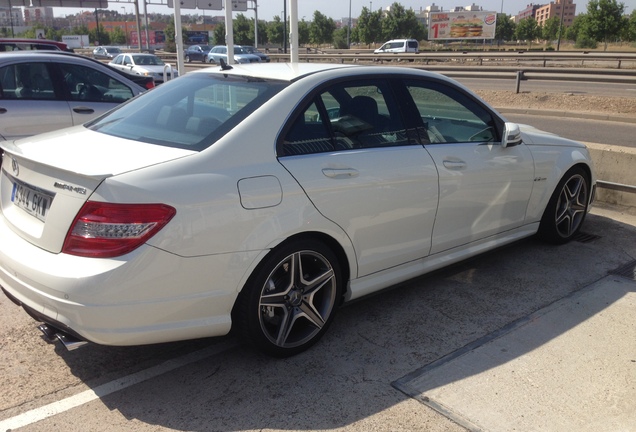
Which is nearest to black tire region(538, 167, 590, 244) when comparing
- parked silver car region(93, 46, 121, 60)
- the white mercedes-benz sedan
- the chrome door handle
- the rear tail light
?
the white mercedes-benz sedan

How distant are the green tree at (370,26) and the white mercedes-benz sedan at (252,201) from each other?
79158 millimetres

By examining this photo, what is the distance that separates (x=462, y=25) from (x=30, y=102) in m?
78.1

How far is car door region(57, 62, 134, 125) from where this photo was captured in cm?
755

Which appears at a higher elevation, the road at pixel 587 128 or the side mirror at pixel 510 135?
the side mirror at pixel 510 135

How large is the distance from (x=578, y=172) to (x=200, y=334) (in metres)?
4.03

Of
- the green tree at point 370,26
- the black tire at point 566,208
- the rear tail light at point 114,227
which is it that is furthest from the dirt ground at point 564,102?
the green tree at point 370,26

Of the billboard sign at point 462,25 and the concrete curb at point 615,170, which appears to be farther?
the billboard sign at point 462,25

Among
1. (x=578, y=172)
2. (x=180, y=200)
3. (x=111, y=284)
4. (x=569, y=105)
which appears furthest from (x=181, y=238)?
(x=569, y=105)

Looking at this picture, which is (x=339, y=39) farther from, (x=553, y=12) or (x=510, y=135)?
(x=553, y=12)

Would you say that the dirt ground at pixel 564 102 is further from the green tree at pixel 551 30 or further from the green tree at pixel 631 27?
the green tree at pixel 551 30

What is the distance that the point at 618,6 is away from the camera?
55.9 m

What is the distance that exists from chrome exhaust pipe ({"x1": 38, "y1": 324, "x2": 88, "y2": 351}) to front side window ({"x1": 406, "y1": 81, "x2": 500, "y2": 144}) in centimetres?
258

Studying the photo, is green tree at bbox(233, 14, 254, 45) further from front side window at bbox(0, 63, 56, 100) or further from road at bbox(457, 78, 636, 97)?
front side window at bbox(0, 63, 56, 100)

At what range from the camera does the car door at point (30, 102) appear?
7.11 m
